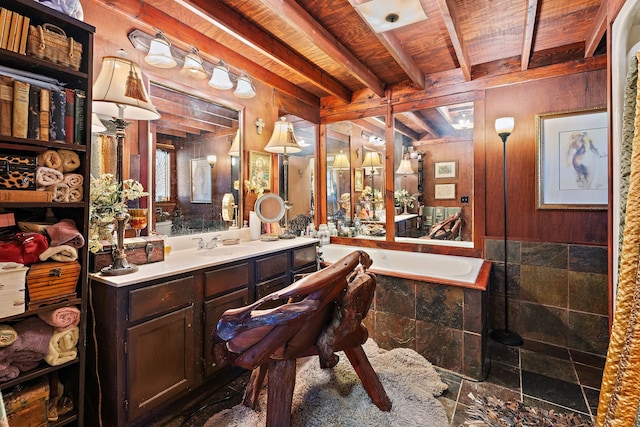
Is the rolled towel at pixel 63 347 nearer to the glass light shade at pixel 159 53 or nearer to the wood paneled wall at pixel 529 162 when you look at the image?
the glass light shade at pixel 159 53

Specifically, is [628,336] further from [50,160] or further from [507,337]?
[50,160]

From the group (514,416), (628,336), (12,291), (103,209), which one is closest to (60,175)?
(103,209)

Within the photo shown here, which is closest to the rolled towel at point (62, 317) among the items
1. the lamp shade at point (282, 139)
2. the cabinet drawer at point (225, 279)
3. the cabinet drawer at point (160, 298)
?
the cabinet drawer at point (160, 298)

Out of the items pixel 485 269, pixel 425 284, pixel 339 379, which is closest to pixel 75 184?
pixel 339 379

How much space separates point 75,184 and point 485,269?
299cm

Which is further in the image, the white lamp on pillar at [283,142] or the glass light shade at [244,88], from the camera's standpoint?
the white lamp on pillar at [283,142]

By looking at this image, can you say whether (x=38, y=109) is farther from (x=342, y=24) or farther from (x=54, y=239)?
(x=342, y=24)

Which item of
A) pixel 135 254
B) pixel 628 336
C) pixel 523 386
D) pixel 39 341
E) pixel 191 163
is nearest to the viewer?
pixel 628 336

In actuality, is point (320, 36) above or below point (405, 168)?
above

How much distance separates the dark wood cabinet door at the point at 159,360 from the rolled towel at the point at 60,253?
1.42 feet

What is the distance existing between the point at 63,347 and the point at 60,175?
0.78 meters

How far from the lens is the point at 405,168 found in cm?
393

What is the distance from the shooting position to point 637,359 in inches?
39.4

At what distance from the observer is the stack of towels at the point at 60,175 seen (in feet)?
4.45
